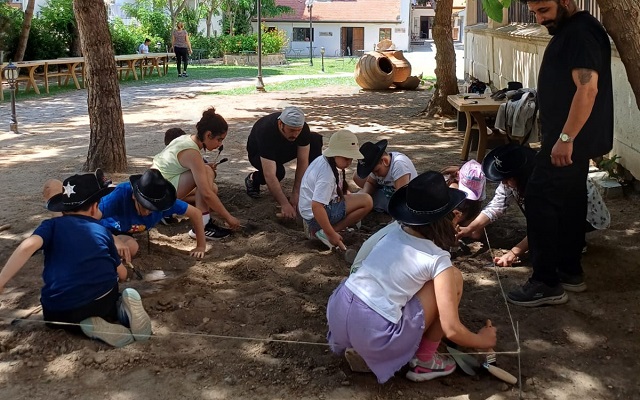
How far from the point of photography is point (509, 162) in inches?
175

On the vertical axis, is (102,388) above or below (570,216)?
below

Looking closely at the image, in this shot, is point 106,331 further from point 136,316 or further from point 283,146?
point 283,146

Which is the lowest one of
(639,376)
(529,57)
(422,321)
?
(639,376)

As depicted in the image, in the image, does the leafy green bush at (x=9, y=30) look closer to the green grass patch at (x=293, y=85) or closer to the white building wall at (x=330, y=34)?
the green grass patch at (x=293, y=85)

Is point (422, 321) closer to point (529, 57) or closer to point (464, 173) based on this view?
point (464, 173)

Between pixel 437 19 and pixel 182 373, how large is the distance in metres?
10.1

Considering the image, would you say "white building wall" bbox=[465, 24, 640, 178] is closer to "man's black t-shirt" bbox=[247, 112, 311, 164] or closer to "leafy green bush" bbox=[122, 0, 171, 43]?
"man's black t-shirt" bbox=[247, 112, 311, 164]

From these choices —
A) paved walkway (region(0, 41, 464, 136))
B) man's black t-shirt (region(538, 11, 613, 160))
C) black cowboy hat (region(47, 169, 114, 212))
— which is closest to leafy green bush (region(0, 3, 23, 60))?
paved walkway (region(0, 41, 464, 136))

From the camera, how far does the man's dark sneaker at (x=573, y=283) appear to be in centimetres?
419

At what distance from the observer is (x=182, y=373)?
322 centimetres

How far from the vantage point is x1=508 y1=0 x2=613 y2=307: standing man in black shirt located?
366 centimetres

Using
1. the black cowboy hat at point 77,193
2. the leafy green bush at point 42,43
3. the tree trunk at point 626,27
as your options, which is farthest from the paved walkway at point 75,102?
the tree trunk at point 626,27

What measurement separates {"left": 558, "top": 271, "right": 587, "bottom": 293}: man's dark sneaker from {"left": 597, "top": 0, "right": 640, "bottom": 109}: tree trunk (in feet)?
3.71

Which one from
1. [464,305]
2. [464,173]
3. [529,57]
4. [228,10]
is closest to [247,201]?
[464,173]
